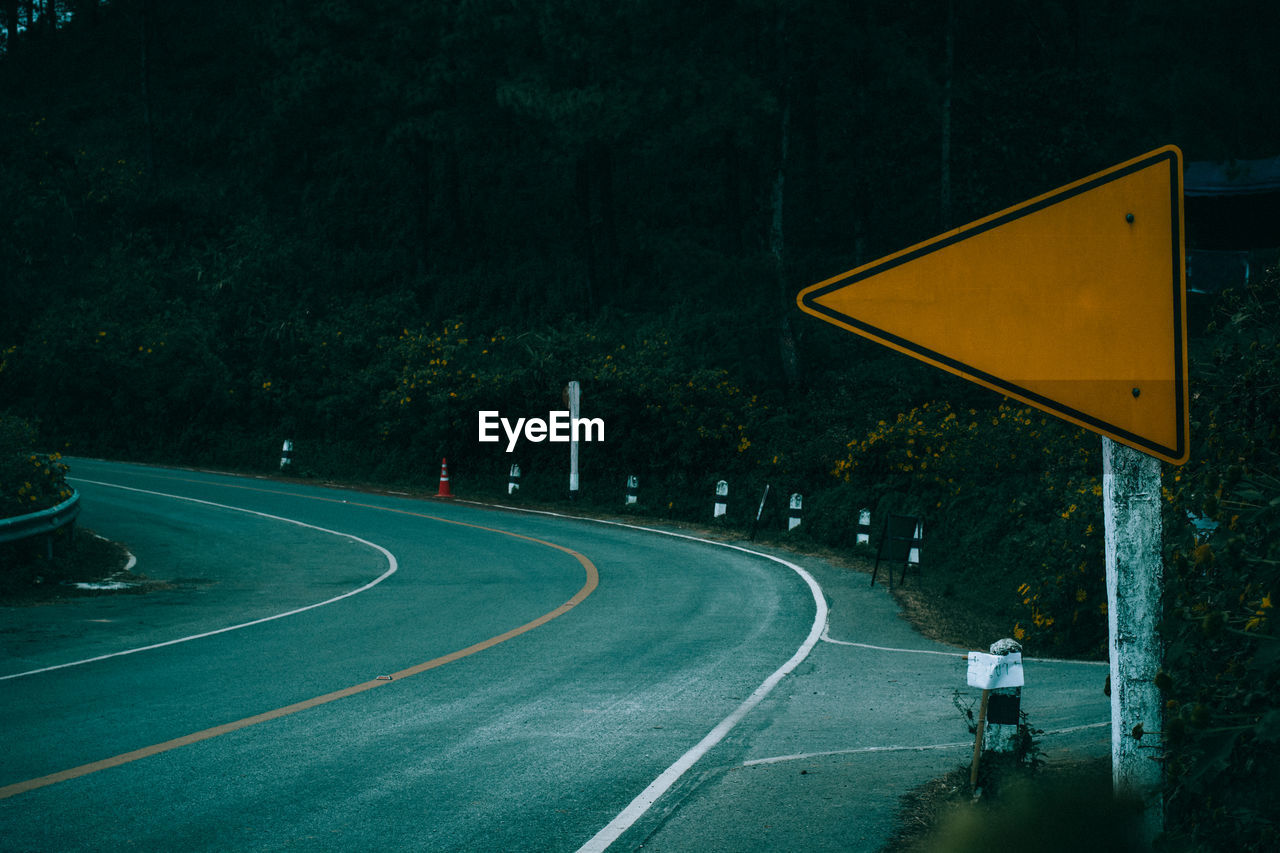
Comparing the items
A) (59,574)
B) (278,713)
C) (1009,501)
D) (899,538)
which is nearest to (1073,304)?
(278,713)

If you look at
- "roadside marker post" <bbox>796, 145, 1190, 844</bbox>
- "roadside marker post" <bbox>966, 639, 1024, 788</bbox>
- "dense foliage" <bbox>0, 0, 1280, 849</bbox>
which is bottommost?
"roadside marker post" <bbox>966, 639, 1024, 788</bbox>

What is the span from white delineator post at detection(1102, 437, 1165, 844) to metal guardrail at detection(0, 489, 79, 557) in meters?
15.1

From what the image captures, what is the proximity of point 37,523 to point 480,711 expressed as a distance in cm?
1025

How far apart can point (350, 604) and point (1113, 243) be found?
12565mm

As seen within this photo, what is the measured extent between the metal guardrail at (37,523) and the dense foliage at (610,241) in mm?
628

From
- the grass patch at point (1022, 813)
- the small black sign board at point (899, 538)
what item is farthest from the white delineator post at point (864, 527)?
the grass patch at point (1022, 813)

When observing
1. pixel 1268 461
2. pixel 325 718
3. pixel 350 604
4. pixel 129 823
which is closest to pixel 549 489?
pixel 350 604

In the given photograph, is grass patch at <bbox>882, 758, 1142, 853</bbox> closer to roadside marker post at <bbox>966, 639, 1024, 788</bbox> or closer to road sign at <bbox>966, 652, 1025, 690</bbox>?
roadside marker post at <bbox>966, 639, 1024, 788</bbox>

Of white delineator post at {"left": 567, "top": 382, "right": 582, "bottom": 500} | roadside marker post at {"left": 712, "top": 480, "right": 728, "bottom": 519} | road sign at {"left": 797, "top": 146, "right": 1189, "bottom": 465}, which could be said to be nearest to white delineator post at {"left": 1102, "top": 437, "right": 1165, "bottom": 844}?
road sign at {"left": 797, "top": 146, "right": 1189, "bottom": 465}

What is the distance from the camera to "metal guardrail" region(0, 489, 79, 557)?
49.6 feet

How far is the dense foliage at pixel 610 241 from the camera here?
77.9 ft

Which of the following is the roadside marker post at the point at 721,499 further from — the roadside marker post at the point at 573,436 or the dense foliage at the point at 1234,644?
the dense foliage at the point at 1234,644

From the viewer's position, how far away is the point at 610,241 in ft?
140

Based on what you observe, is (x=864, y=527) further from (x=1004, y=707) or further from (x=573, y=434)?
(x=1004, y=707)
